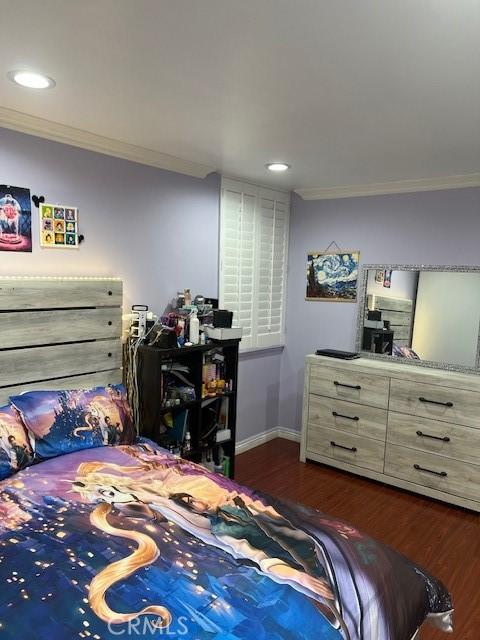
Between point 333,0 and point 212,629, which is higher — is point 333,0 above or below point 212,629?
above

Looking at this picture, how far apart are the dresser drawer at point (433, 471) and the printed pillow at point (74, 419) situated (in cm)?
197

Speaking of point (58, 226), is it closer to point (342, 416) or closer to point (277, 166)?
point (277, 166)

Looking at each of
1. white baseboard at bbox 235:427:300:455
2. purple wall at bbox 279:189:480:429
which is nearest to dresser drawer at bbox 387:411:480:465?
purple wall at bbox 279:189:480:429

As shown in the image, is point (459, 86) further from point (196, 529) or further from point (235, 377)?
point (235, 377)

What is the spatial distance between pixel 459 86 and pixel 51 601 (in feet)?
7.25

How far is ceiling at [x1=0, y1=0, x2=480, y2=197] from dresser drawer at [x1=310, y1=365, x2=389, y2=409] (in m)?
1.56

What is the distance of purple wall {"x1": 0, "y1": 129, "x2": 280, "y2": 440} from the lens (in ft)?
7.99

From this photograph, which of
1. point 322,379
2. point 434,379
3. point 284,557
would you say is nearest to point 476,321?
point 434,379

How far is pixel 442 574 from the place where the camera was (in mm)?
2412

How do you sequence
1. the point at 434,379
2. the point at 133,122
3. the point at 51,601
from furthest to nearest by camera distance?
the point at 434,379 → the point at 133,122 → the point at 51,601

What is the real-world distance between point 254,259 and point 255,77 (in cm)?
222

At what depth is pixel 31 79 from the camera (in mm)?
1822

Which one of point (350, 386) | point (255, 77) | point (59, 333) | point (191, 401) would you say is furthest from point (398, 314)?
point (59, 333)

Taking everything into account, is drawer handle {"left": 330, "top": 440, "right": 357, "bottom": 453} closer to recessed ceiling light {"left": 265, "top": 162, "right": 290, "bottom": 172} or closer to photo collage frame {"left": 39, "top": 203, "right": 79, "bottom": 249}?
recessed ceiling light {"left": 265, "top": 162, "right": 290, "bottom": 172}
